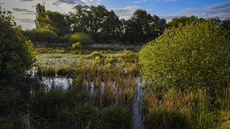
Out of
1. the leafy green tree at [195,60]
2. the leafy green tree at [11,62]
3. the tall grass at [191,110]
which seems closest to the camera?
the tall grass at [191,110]

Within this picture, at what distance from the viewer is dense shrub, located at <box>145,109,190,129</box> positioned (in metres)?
9.56

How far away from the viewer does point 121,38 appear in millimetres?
65250

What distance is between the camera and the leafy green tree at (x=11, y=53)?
1268cm

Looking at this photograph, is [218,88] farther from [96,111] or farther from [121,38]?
[121,38]

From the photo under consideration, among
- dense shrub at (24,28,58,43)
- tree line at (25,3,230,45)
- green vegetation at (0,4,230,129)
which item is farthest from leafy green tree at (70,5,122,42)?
green vegetation at (0,4,230,129)

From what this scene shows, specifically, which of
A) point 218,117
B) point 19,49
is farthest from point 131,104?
point 19,49

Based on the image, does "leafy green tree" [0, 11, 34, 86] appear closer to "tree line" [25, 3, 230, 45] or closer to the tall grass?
the tall grass

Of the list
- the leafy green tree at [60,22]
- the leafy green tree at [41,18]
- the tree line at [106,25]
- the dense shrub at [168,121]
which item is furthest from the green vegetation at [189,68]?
the leafy green tree at [60,22]

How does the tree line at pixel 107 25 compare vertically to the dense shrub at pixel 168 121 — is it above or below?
above

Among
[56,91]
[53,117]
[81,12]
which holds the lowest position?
[53,117]

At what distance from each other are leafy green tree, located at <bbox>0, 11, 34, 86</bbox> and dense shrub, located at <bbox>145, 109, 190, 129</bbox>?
20.2ft

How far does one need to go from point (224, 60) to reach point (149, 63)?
313 centimetres

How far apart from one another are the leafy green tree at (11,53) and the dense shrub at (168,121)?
617 cm

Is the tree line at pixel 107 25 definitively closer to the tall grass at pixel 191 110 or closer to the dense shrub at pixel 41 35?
the dense shrub at pixel 41 35
